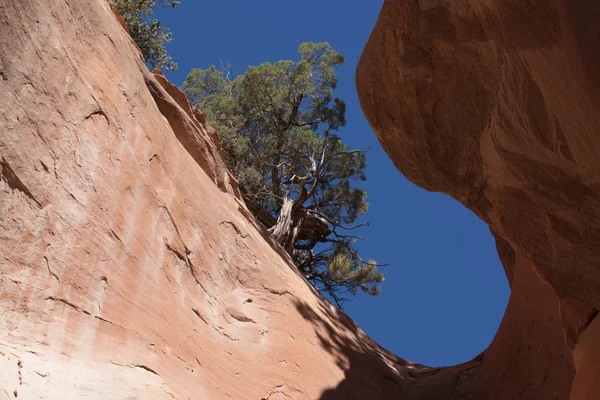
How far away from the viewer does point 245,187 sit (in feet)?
56.7

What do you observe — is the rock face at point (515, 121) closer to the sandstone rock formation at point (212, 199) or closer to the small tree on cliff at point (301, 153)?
the sandstone rock formation at point (212, 199)

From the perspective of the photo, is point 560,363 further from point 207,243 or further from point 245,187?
point 245,187

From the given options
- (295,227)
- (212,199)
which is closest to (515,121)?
(212,199)

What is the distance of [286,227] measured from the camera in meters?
16.1

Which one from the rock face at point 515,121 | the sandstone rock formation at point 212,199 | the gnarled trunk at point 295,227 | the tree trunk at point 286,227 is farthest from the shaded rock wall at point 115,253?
the gnarled trunk at point 295,227

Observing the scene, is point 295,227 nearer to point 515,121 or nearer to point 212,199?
point 212,199

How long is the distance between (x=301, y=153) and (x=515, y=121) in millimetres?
11727

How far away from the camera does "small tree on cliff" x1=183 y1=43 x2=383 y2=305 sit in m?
17.6

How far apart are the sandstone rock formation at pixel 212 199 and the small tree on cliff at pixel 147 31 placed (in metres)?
8.31

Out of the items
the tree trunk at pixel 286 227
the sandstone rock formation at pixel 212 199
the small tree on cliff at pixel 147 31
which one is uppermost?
the small tree on cliff at pixel 147 31

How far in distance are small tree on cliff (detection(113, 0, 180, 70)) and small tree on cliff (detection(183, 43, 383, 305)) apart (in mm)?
1464

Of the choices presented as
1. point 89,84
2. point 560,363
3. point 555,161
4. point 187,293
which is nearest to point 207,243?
point 187,293

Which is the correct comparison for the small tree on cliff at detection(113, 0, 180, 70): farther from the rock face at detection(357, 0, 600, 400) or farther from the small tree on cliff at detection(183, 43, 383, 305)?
the rock face at detection(357, 0, 600, 400)

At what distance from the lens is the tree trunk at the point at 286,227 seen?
51.8 feet
